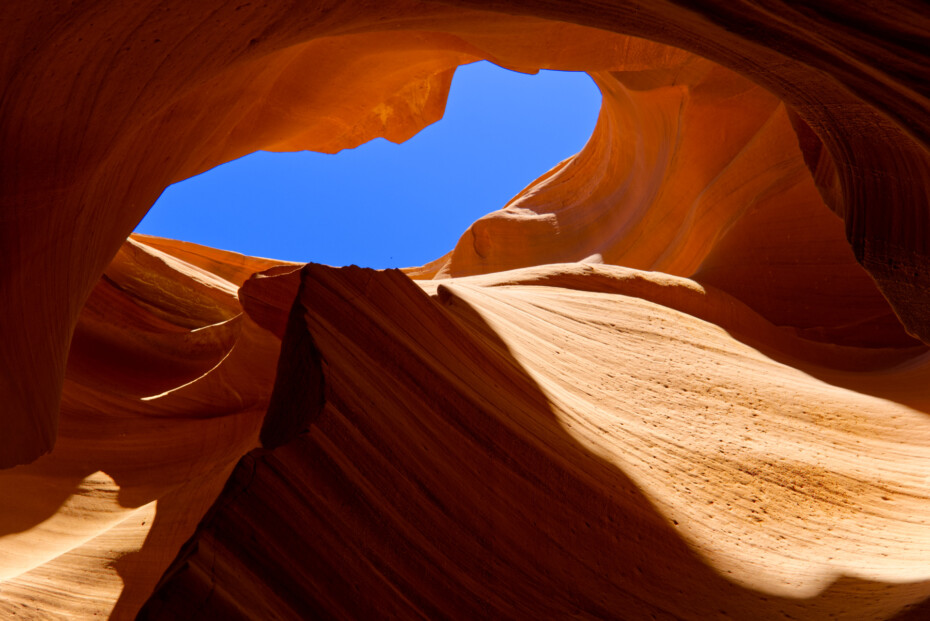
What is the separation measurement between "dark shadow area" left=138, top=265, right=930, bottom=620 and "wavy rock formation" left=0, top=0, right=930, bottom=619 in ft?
0.04

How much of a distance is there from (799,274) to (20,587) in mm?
7220

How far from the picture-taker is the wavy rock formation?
7.80 ft

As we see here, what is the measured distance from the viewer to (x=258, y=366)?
16.8ft

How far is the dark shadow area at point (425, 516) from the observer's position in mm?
2277

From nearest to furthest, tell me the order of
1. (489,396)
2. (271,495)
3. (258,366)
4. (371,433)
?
(271,495) < (371,433) < (489,396) < (258,366)

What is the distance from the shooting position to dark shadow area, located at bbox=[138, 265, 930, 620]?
7.47 feet

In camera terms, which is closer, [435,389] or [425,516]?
[425,516]

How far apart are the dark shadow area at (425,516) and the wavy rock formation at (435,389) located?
13 mm

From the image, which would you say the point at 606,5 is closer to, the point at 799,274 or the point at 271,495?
the point at 271,495

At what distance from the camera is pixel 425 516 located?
269 centimetres

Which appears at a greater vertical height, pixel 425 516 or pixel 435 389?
pixel 435 389

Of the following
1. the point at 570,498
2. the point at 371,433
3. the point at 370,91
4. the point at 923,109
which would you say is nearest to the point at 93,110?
the point at 371,433

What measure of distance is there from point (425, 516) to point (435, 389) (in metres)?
0.68

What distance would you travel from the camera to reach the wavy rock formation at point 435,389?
238cm
